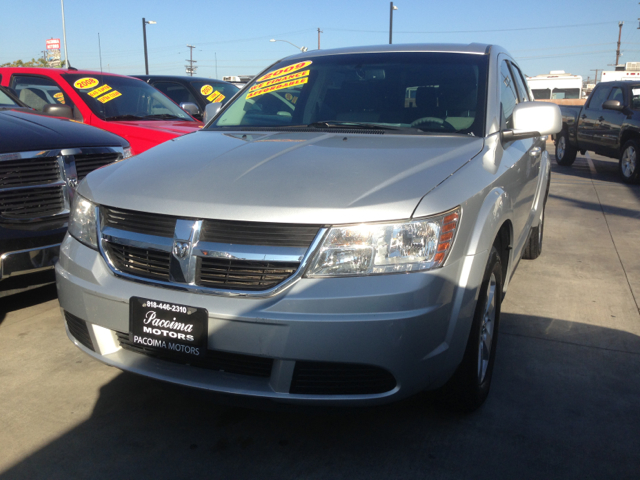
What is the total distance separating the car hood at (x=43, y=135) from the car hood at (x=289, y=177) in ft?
3.77

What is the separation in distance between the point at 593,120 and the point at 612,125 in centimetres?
75

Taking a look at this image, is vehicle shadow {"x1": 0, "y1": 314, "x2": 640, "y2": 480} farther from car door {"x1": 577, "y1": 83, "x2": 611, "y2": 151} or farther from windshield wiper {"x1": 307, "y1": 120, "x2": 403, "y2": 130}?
car door {"x1": 577, "y1": 83, "x2": 611, "y2": 151}

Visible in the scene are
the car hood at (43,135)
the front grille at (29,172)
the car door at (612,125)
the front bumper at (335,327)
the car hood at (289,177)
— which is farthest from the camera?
the car door at (612,125)

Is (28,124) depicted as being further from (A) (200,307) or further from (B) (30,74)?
(B) (30,74)

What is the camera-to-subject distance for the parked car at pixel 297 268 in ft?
6.46

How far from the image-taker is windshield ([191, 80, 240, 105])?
9.91 metres

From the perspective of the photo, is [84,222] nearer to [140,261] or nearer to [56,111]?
[140,261]

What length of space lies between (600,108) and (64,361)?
1112 cm

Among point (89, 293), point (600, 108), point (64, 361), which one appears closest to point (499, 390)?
point (89, 293)

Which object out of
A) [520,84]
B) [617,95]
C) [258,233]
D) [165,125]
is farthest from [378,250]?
[617,95]

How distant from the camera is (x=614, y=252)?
5.57 m

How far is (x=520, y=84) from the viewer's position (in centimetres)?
443

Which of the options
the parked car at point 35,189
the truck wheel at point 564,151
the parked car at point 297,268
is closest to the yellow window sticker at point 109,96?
the parked car at point 35,189

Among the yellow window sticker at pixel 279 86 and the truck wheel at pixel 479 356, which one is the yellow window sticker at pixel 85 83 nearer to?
the yellow window sticker at pixel 279 86
